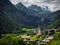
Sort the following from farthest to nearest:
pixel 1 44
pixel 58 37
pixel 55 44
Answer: pixel 1 44 → pixel 58 37 → pixel 55 44

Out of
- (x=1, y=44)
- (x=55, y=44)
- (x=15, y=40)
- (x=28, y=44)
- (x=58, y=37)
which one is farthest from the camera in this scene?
(x=28, y=44)

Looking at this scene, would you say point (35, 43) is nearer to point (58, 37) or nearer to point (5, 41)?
point (5, 41)

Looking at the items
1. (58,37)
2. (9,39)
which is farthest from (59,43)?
(9,39)

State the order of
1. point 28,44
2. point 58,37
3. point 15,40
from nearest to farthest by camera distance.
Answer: point 58,37 → point 15,40 → point 28,44

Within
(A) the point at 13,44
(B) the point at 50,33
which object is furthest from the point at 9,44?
(B) the point at 50,33

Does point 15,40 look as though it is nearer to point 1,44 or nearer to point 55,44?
point 1,44

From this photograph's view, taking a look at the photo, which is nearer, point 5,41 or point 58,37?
point 58,37

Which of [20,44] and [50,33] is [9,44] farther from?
[50,33]

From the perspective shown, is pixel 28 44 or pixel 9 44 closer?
pixel 9 44
